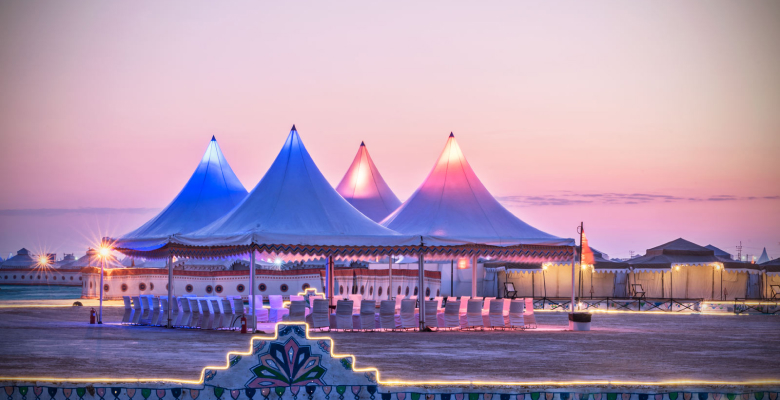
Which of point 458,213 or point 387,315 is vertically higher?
point 458,213

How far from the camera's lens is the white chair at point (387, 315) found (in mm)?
22594

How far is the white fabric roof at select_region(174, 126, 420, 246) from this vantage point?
21.5m

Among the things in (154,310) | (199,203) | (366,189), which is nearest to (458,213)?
(199,203)

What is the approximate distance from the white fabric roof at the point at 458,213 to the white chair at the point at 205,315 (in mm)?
5980

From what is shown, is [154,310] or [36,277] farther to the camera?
[36,277]

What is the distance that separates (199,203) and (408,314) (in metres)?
9.18

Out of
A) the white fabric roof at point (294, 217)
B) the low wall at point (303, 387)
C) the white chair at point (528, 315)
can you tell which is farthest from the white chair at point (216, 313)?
the low wall at point (303, 387)

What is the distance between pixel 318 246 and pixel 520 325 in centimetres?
642

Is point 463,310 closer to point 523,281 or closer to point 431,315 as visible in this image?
point 431,315

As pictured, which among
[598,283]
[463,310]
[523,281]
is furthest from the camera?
[598,283]

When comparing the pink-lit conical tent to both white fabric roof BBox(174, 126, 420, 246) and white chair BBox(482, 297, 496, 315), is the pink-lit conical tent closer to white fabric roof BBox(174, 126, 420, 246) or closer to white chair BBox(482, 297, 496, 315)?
white fabric roof BBox(174, 126, 420, 246)

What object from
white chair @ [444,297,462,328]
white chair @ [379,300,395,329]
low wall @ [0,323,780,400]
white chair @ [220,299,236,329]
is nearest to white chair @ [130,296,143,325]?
white chair @ [220,299,236,329]

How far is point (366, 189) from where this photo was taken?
3481cm

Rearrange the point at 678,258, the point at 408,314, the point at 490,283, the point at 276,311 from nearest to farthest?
the point at 408,314 → the point at 276,311 → the point at 678,258 → the point at 490,283
